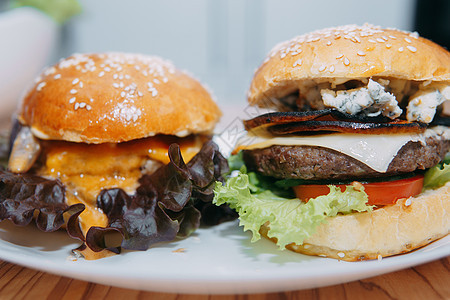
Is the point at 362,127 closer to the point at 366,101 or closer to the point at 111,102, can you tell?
the point at 366,101

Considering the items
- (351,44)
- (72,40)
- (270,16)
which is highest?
(351,44)

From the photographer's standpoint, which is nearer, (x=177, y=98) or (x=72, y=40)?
(x=177, y=98)

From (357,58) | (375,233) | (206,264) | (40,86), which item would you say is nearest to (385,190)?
(375,233)

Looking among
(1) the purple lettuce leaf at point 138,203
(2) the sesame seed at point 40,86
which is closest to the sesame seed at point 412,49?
(1) the purple lettuce leaf at point 138,203

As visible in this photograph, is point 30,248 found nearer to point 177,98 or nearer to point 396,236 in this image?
point 177,98

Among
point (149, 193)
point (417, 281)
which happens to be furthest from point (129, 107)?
point (417, 281)
